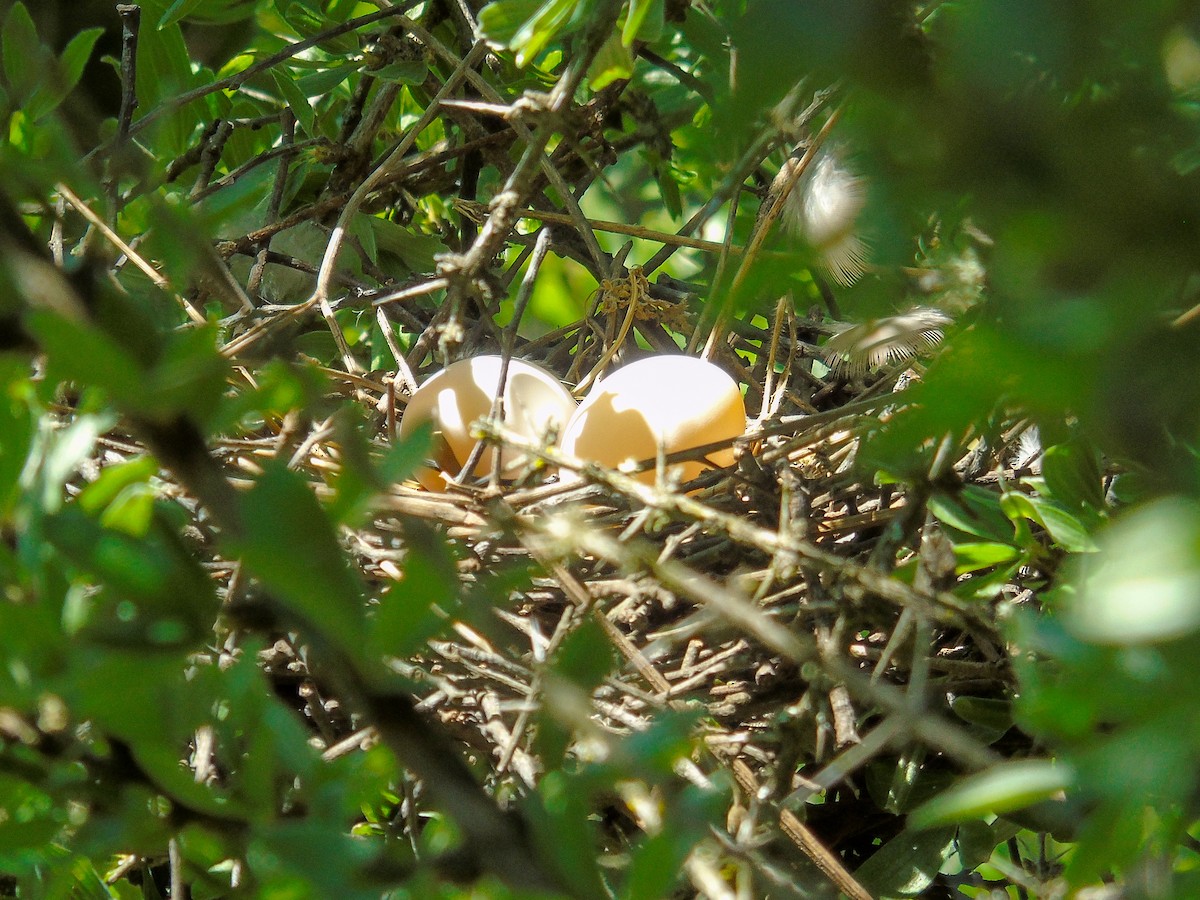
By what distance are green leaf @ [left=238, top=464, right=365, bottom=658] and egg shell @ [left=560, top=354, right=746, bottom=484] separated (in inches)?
23.5

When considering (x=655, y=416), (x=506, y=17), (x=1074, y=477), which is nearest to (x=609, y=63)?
(x=506, y=17)

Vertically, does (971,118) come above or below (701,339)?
above

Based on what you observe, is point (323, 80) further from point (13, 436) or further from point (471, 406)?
point (13, 436)

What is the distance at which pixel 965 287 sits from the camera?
0.36 m

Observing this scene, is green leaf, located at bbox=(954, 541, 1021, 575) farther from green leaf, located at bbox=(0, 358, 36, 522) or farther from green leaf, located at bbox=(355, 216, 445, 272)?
green leaf, located at bbox=(355, 216, 445, 272)

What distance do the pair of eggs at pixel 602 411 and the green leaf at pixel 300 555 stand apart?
577mm

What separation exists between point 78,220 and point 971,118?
778 mm

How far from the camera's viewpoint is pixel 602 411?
0.82m

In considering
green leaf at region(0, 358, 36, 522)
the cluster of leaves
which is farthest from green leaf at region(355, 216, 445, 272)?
green leaf at region(0, 358, 36, 522)

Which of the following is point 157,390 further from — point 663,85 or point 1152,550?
point 663,85

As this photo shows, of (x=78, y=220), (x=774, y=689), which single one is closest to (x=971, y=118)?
(x=774, y=689)

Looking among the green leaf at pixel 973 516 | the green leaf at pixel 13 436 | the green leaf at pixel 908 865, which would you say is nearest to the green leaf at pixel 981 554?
the green leaf at pixel 973 516

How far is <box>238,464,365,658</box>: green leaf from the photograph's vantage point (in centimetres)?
20

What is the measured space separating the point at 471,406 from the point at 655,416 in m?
0.14
